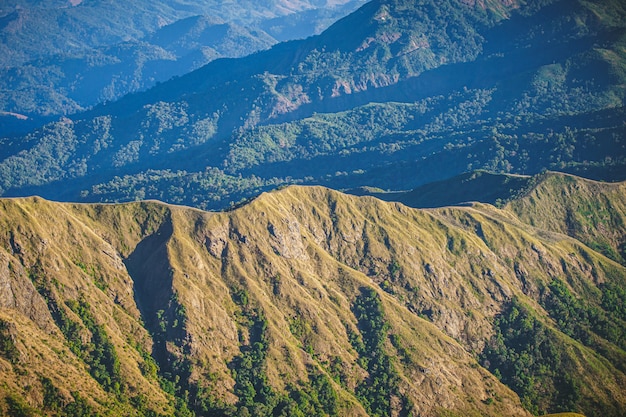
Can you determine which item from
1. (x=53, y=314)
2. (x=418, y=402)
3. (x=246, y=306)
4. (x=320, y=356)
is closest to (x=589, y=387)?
(x=418, y=402)

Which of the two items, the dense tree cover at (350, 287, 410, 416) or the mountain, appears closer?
the mountain

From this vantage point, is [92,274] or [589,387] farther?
[589,387]

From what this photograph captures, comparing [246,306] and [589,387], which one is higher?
[246,306]

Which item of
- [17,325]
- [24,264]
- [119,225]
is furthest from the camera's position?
[119,225]

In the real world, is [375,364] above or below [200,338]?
below

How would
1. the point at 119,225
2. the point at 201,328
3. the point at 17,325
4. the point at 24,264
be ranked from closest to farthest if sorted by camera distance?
the point at 17,325
the point at 24,264
the point at 201,328
the point at 119,225

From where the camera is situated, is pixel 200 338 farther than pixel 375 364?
No

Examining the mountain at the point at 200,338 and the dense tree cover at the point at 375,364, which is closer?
the mountain at the point at 200,338

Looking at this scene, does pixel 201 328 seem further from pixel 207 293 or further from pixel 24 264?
pixel 24 264

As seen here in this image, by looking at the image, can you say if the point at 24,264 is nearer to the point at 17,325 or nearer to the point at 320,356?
the point at 17,325

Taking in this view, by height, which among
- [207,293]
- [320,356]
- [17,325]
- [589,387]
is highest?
[17,325]

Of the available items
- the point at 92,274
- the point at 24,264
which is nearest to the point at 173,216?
the point at 92,274
